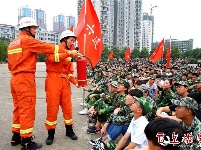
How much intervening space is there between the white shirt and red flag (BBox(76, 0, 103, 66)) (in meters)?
2.76

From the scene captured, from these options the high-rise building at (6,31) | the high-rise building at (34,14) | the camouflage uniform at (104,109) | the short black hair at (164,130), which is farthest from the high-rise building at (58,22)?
the short black hair at (164,130)

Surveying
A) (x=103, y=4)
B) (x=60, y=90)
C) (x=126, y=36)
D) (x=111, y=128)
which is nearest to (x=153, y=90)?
(x=111, y=128)

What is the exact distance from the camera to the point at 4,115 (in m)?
5.03

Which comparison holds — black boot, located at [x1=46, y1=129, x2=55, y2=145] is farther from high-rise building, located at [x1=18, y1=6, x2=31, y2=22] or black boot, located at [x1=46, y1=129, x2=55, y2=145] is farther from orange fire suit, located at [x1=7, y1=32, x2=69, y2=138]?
high-rise building, located at [x1=18, y1=6, x2=31, y2=22]

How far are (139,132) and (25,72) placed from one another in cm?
186

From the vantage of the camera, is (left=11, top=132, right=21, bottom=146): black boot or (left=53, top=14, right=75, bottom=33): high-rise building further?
(left=53, top=14, right=75, bottom=33): high-rise building

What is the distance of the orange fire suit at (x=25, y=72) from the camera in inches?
122

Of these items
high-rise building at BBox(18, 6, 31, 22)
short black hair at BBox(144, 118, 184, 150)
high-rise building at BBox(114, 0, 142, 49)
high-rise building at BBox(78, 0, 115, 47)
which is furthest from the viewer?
high-rise building at BBox(18, 6, 31, 22)

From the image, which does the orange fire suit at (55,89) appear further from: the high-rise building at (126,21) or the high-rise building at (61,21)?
the high-rise building at (61,21)

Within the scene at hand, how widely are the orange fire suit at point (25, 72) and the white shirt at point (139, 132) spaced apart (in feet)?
4.88

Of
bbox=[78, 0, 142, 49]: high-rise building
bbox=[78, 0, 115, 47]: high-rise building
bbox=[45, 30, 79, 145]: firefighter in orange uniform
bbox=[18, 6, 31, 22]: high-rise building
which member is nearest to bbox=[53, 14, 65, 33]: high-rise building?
bbox=[18, 6, 31, 22]: high-rise building

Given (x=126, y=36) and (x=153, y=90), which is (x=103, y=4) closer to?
(x=126, y=36)

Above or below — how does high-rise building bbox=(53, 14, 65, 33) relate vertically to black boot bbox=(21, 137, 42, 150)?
above

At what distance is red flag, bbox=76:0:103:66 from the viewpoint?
5.24 meters
